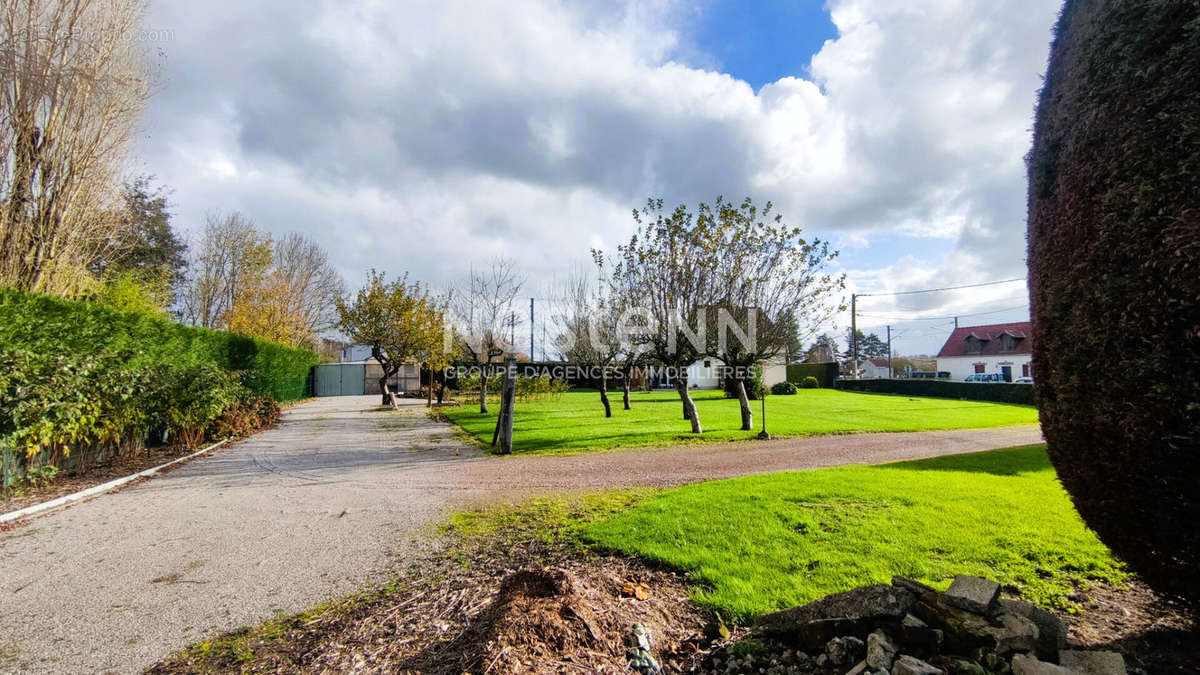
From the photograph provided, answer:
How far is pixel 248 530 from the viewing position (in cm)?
506

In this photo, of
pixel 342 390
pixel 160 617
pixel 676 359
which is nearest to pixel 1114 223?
pixel 160 617

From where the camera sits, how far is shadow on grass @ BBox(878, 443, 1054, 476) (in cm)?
765

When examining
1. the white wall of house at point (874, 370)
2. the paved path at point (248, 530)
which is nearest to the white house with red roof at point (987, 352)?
the white wall of house at point (874, 370)

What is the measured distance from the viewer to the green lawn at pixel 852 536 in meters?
3.42

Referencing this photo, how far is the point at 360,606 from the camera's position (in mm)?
3236

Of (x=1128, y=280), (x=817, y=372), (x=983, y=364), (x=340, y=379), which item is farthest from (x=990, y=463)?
(x=983, y=364)

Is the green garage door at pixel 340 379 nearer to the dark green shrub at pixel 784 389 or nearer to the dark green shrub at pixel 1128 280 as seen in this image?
the dark green shrub at pixel 784 389

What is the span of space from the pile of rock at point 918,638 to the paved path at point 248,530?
296cm

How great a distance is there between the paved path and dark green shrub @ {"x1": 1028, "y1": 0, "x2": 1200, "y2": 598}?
14.7ft

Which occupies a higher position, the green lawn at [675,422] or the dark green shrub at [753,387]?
the dark green shrub at [753,387]

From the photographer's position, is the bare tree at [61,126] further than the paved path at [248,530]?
Yes

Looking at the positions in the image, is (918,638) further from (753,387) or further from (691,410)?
(753,387)

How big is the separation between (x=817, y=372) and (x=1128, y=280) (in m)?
38.6

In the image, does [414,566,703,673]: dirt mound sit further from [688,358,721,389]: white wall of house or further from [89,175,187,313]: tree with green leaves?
[688,358,721,389]: white wall of house
